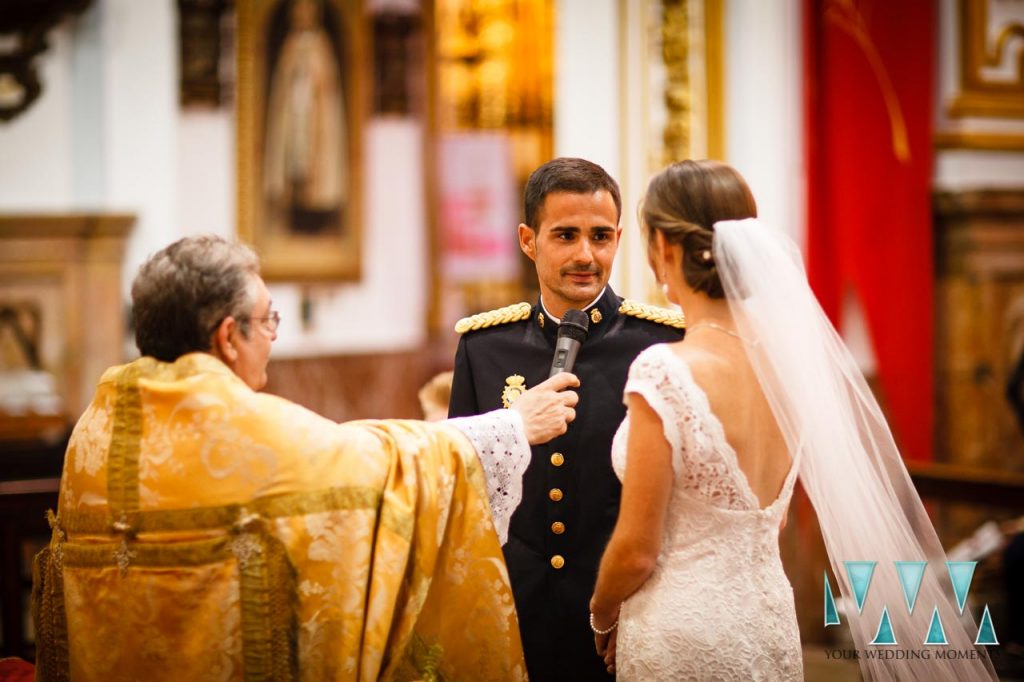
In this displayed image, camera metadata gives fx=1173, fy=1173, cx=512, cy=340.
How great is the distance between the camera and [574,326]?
2.48 m

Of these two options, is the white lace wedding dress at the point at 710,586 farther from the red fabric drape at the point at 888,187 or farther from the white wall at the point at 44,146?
the white wall at the point at 44,146

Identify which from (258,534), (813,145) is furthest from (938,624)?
(813,145)

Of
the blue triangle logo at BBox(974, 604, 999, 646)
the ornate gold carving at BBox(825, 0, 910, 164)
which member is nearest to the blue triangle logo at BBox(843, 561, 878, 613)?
the blue triangle logo at BBox(974, 604, 999, 646)

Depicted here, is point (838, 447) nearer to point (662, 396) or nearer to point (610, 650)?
point (662, 396)

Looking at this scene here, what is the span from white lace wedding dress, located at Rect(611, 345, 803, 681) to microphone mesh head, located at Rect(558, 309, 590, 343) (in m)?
0.32

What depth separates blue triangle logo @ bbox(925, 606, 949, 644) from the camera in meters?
2.47

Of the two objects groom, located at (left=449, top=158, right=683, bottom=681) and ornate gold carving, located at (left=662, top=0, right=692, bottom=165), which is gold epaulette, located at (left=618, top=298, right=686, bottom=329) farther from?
ornate gold carving, located at (left=662, top=0, right=692, bottom=165)

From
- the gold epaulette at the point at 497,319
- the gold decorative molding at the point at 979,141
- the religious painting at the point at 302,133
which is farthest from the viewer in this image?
the religious painting at the point at 302,133

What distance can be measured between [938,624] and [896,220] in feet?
12.7

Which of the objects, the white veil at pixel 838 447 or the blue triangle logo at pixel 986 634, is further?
the blue triangle logo at pixel 986 634

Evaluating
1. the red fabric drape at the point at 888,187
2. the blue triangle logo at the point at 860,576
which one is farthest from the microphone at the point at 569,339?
the red fabric drape at the point at 888,187

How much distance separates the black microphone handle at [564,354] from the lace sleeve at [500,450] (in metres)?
0.13

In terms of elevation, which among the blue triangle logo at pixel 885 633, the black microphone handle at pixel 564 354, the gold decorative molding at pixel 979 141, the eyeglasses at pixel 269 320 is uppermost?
the gold decorative molding at pixel 979 141

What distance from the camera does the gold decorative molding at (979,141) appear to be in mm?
6164
